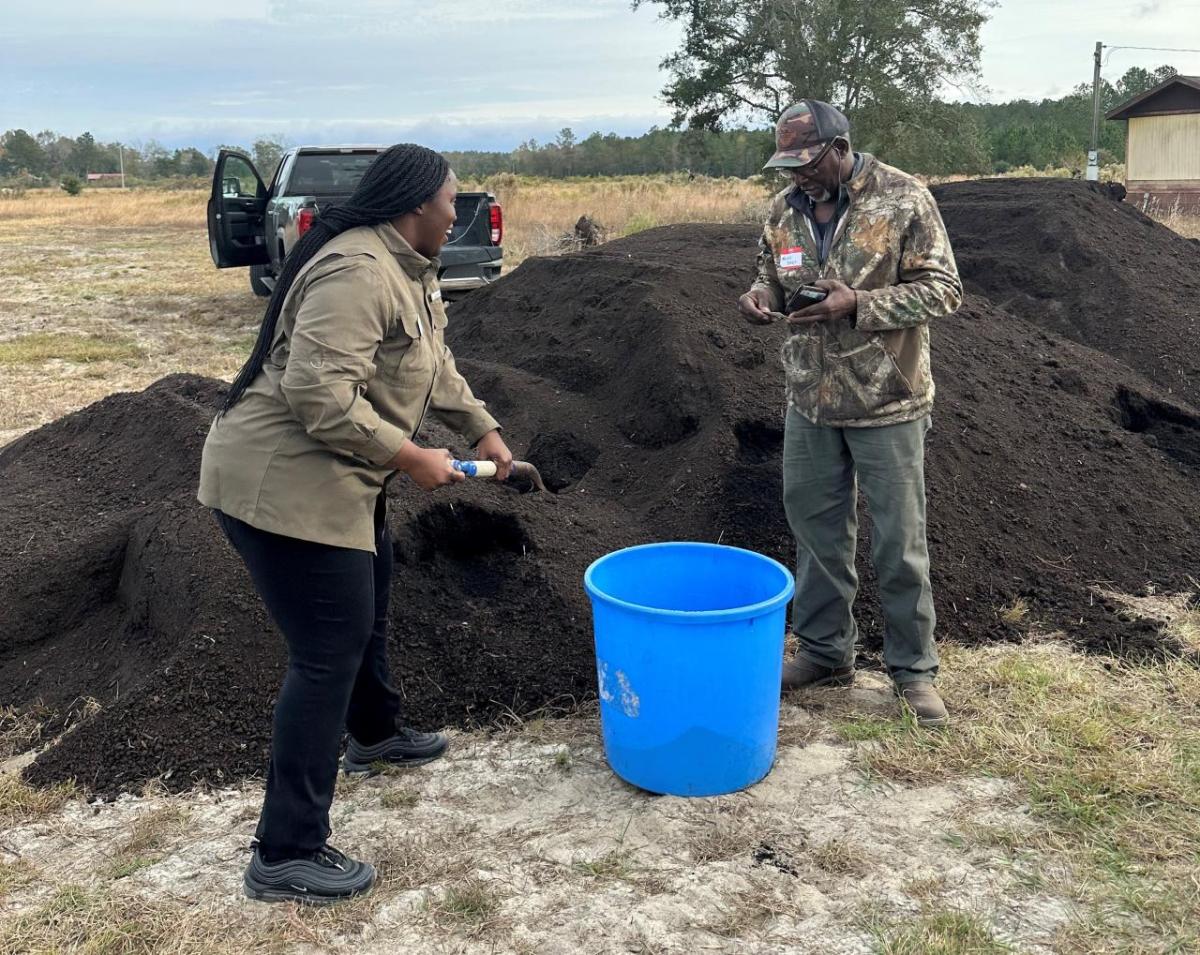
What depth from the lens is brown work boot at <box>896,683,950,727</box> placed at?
3.44 metres

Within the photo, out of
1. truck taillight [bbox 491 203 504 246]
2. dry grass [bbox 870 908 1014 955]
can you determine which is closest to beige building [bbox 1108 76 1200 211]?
truck taillight [bbox 491 203 504 246]

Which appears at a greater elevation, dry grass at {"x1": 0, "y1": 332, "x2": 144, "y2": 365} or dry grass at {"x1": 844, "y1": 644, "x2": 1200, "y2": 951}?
dry grass at {"x1": 0, "y1": 332, "x2": 144, "y2": 365}

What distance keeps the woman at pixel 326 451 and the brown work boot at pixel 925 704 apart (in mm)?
1788

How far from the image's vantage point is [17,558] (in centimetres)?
427

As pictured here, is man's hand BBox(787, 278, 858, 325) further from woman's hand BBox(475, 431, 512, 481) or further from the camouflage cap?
woman's hand BBox(475, 431, 512, 481)

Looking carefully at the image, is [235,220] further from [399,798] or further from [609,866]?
[609,866]

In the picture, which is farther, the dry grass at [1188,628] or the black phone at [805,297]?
the dry grass at [1188,628]

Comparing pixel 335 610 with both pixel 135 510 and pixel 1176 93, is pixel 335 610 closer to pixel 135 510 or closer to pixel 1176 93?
pixel 135 510

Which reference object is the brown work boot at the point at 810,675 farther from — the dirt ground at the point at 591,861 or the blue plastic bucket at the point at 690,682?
the blue plastic bucket at the point at 690,682

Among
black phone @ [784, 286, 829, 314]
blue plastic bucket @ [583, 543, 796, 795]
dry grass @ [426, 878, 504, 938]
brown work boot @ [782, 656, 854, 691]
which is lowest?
dry grass @ [426, 878, 504, 938]

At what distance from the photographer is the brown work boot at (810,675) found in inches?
147

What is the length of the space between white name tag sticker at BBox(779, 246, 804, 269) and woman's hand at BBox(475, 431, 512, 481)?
1.11 metres

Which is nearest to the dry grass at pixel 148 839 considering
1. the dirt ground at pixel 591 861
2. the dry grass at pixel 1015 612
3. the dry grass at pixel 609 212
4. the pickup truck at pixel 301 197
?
the dirt ground at pixel 591 861

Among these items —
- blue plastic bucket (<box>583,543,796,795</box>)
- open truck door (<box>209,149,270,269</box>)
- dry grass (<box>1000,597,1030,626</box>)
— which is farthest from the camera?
open truck door (<box>209,149,270,269</box>)
